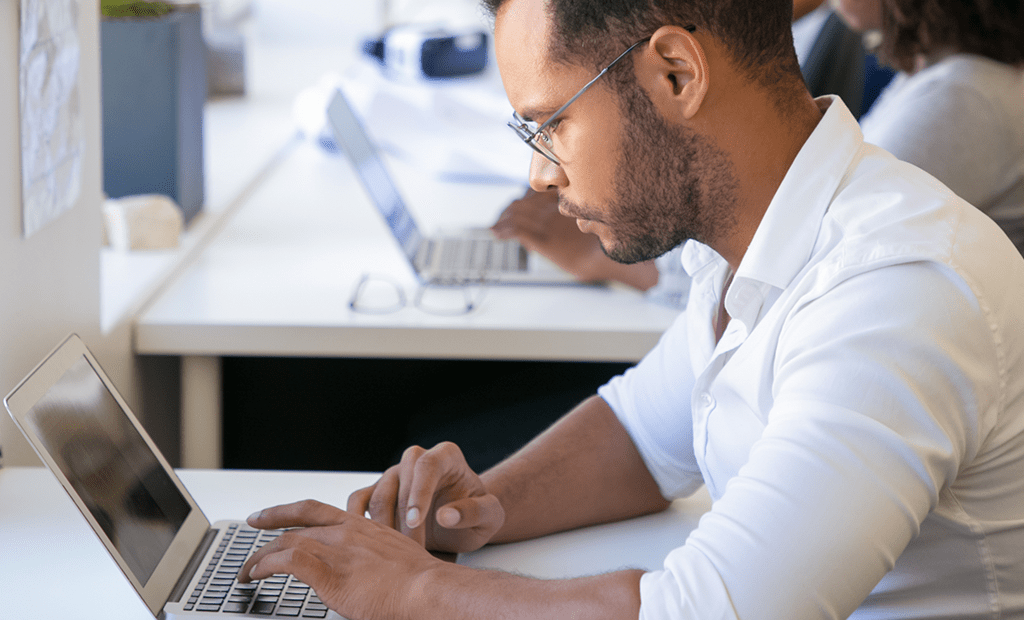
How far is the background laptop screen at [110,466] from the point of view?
2.50 ft

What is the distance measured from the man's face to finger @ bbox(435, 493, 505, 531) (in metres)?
0.25

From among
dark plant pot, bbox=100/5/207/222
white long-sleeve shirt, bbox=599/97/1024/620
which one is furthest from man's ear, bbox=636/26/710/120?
dark plant pot, bbox=100/5/207/222

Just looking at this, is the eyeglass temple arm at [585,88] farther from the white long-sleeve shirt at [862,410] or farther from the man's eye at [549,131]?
the white long-sleeve shirt at [862,410]

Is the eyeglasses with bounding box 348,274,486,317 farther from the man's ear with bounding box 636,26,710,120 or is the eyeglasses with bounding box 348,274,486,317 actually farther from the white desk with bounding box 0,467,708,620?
the man's ear with bounding box 636,26,710,120

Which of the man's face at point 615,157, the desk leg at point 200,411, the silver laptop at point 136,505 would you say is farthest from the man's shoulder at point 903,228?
the desk leg at point 200,411

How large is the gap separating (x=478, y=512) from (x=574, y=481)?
14 cm

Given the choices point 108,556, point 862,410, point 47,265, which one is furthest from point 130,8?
point 862,410

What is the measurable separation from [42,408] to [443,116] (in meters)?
1.76

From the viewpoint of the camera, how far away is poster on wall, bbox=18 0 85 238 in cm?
99

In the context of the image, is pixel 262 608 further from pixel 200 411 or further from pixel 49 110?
pixel 200 411

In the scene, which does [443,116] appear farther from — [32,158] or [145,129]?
[32,158]

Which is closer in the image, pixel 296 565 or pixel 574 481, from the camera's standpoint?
pixel 296 565

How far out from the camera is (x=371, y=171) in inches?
62.9

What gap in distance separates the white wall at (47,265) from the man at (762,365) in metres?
0.37
